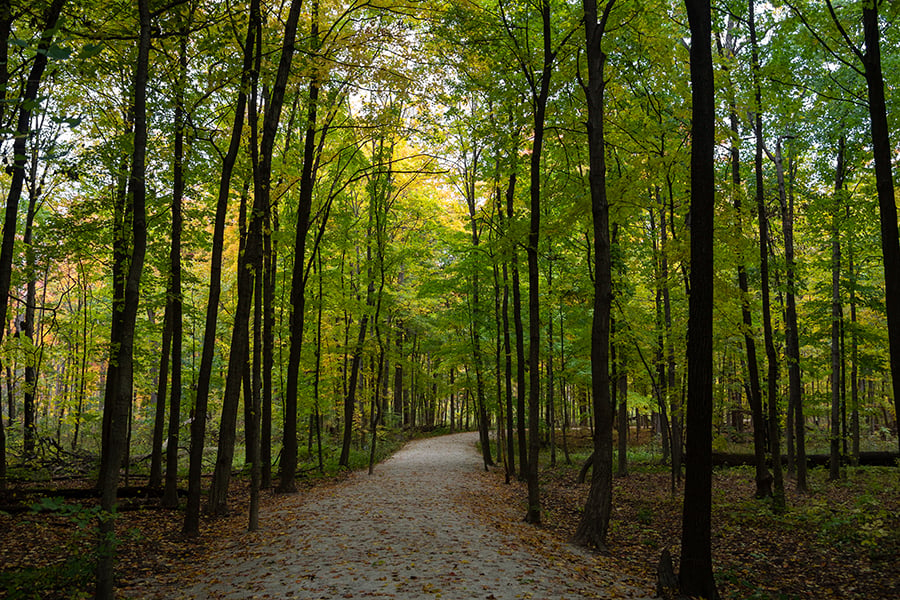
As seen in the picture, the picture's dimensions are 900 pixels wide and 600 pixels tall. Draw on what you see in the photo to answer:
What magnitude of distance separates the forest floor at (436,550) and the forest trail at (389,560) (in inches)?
1.3

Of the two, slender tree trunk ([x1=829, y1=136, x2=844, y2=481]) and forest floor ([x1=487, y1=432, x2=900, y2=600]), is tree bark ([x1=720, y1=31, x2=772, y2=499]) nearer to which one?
forest floor ([x1=487, y1=432, x2=900, y2=600])

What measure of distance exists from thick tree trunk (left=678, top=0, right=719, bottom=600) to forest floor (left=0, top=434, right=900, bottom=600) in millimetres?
801

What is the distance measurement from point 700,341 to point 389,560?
499 cm

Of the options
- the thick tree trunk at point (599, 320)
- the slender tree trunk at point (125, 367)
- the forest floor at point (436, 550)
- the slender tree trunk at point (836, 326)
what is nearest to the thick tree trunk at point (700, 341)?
the forest floor at point (436, 550)

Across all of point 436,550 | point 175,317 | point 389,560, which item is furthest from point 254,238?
point 436,550

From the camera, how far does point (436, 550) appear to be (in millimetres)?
7184

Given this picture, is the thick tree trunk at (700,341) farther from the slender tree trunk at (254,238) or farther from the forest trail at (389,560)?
the slender tree trunk at (254,238)

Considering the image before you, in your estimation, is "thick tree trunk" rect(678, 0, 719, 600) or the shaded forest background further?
the shaded forest background

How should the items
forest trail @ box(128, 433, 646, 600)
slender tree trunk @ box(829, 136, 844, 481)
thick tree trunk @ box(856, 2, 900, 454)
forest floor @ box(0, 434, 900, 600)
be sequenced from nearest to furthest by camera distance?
forest trail @ box(128, 433, 646, 600) → forest floor @ box(0, 434, 900, 600) → thick tree trunk @ box(856, 2, 900, 454) → slender tree trunk @ box(829, 136, 844, 481)

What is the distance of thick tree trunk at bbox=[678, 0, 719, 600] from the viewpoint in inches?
225

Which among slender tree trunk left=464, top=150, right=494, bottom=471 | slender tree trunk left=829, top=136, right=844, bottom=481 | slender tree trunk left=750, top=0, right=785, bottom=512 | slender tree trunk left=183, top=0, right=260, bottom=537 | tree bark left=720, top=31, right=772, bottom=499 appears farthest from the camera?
slender tree trunk left=464, top=150, right=494, bottom=471

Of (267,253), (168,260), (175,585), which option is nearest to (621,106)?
(267,253)

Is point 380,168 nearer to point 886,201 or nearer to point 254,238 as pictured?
point 254,238

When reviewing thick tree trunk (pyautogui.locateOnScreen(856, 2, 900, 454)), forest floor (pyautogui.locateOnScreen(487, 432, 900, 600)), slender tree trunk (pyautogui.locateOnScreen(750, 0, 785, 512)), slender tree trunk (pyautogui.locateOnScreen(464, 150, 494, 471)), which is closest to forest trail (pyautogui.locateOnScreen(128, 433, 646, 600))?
forest floor (pyautogui.locateOnScreen(487, 432, 900, 600))
